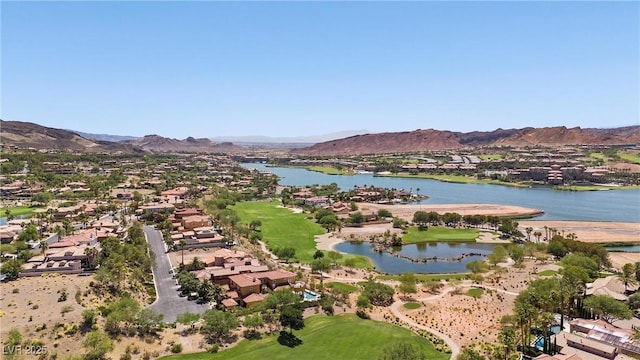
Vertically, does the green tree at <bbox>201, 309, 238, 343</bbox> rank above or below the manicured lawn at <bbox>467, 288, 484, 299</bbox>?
above

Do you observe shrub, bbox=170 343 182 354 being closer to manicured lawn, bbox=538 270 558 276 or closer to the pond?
the pond

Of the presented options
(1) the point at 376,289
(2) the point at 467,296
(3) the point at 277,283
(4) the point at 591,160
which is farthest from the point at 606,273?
(4) the point at 591,160

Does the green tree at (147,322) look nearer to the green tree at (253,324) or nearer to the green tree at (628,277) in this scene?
the green tree at (253,324)

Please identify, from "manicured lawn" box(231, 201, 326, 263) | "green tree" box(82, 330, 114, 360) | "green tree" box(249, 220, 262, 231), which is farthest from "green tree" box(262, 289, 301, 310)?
"green tree" box(249, 220, 262, 231)

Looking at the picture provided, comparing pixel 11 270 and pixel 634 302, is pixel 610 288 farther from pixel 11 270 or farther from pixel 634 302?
pixel 11 270

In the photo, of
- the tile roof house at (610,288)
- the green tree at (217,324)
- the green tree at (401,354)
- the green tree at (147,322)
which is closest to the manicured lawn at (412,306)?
the green tree at (401,354)

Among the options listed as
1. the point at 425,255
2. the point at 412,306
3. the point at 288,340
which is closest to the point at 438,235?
the point at 425,255
